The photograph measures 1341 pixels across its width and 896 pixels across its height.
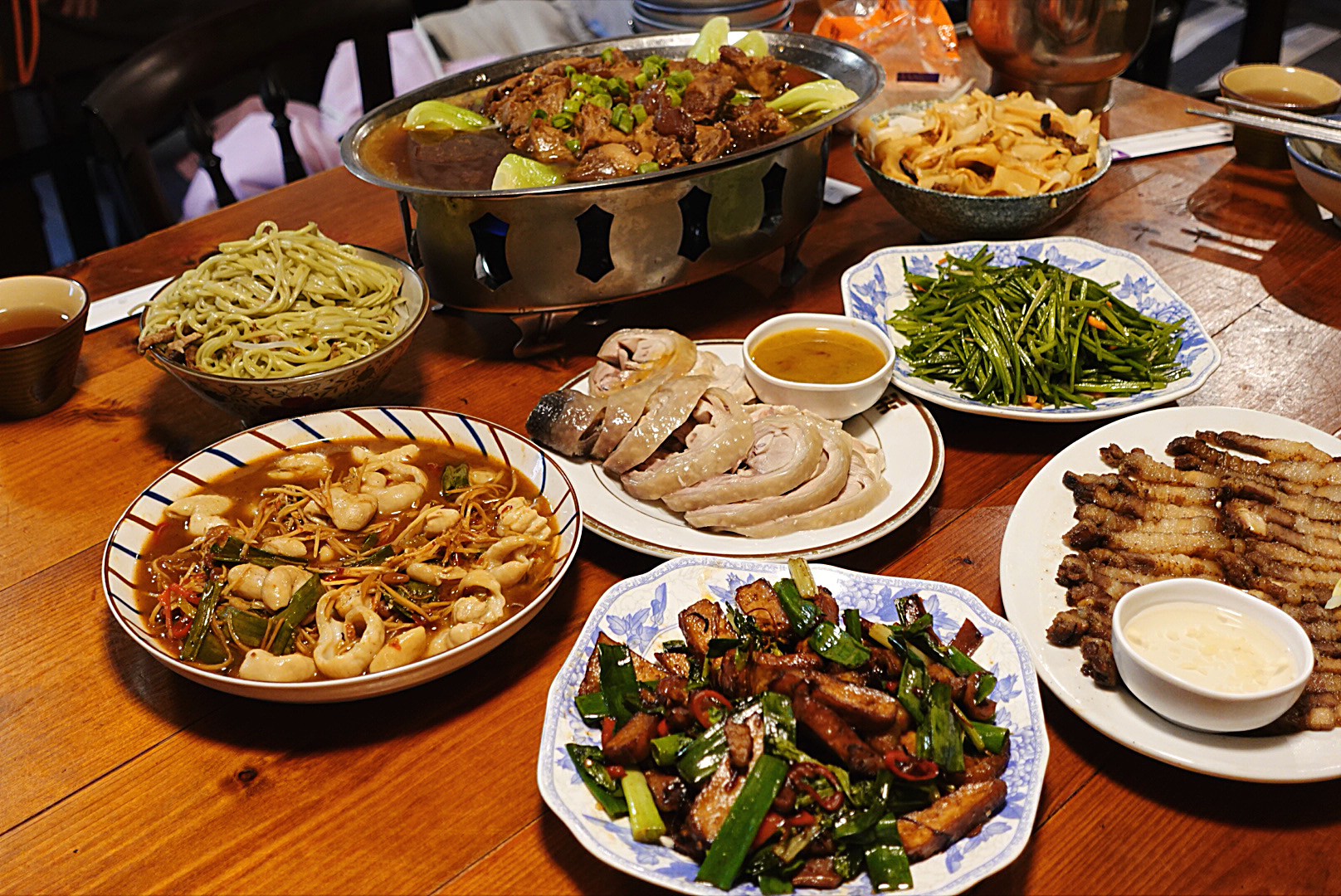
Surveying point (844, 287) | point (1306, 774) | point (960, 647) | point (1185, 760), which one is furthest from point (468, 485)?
point (1306, 774)

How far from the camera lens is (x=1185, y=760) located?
156cm

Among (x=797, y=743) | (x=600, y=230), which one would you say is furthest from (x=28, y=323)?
(x=797, y=743)

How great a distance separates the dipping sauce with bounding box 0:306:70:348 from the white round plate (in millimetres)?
1395

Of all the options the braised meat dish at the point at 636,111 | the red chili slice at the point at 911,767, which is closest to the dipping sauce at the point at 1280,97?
the braised meat dish at the point at 636,111

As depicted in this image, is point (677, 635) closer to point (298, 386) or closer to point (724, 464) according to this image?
point (724, 464)

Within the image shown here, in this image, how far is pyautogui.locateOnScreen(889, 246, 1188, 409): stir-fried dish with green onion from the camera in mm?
2451

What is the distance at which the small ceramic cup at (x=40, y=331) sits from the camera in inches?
99.1

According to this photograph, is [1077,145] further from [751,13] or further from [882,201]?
[751,13]

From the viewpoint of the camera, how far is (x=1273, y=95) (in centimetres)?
368

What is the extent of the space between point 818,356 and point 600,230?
24.7 inches

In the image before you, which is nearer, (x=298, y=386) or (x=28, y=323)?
(x=298, y=386)

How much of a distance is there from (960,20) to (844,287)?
3.40m

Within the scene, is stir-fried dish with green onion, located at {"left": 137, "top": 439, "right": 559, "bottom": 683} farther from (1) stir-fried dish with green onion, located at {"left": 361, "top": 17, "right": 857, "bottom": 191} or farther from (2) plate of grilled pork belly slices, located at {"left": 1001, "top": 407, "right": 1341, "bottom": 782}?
(2) plate of grilled pork belly slices, located at {"left": 1001, "top": 407, "right": 1341, "bottom": 782}

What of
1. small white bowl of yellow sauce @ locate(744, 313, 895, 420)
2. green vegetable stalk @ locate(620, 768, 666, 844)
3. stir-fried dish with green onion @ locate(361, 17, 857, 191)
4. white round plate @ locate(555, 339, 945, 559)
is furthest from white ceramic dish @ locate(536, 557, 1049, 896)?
stir-fried dish with green onion @ locate(361, 17, 857, 191)
